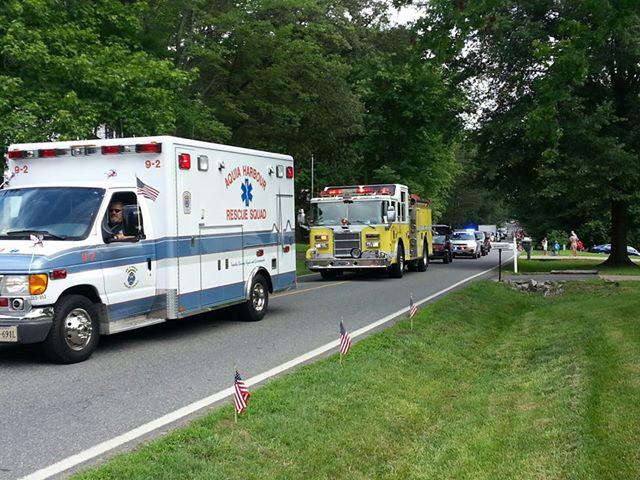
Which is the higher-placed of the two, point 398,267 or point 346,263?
point 346,263

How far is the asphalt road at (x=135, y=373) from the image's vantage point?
226 inches

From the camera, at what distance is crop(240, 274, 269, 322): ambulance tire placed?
12.2 m

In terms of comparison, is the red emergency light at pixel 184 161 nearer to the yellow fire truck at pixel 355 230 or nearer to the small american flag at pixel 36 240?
the small american flag at pixel 36 240

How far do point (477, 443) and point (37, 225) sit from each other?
246 inches

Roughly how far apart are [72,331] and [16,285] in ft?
3.07

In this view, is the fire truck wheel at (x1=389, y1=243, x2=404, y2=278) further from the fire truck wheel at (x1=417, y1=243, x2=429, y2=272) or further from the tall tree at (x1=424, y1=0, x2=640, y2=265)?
the tall tree at (x1=424, y1=0, x2=640, y2=265)

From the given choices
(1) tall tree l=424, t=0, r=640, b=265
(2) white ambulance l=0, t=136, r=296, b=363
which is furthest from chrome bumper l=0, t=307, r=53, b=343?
(1) tall tree l=424, t=0, r=640, b=265

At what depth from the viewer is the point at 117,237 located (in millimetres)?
9227

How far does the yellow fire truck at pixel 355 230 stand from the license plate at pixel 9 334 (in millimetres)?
14235

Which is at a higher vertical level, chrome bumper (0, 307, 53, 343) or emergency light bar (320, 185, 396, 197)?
emergency light bar (320, 185, 396, 197)

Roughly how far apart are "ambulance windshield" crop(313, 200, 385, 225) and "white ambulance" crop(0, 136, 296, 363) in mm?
9773

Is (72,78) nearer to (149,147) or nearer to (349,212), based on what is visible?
(149,147)

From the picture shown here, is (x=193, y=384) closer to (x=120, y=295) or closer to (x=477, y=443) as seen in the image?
(x=120, y=295)

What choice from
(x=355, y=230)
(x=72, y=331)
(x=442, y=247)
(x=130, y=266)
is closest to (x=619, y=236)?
(x=442, y=247)
